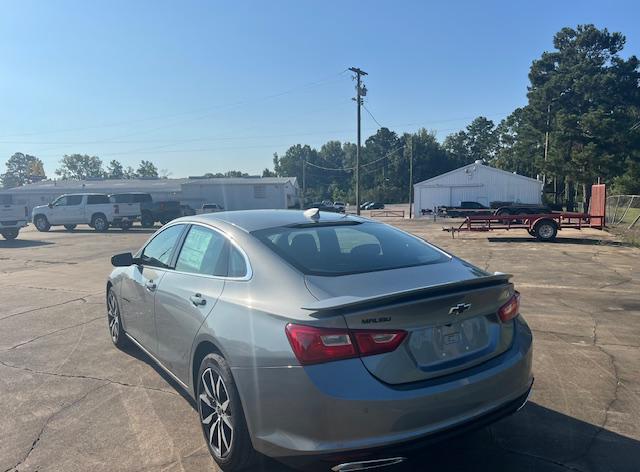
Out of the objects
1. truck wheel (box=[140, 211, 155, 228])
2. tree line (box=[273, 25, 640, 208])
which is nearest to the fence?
tree line (box=[273, 25, 640, 208])

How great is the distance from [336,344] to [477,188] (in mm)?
47192

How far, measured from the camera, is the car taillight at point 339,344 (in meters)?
2.46

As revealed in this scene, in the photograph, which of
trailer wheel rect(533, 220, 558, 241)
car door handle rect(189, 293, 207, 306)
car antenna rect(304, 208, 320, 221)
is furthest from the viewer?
trailer wheel rect(533, 220, 558, 241)

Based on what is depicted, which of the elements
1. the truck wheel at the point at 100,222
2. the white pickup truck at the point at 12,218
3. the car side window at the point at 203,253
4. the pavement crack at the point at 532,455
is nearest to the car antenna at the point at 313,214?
the car side window at the point at 203,253

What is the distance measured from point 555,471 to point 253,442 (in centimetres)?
185

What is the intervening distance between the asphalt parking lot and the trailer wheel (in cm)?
1046

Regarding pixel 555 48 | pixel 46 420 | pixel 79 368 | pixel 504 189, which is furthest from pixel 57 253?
pixel 555 48

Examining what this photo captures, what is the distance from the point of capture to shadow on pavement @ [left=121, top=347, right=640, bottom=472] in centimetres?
303

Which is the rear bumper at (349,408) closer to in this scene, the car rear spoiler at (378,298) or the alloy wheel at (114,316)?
the car rear spoiler at (378,298)

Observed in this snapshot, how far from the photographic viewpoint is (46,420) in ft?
12.6

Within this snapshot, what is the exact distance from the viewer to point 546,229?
60.8 feet

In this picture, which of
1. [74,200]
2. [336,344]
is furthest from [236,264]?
[74,200]

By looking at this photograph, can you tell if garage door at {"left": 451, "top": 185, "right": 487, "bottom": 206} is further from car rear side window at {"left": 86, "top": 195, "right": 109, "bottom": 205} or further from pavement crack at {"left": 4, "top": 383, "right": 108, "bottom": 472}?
pavement crack at {"left": 4, "top": 383, "right": 108, "bottom": 472}

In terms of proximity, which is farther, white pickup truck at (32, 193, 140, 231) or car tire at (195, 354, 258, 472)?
white pickup truck at (32, 193, 140, 231)
